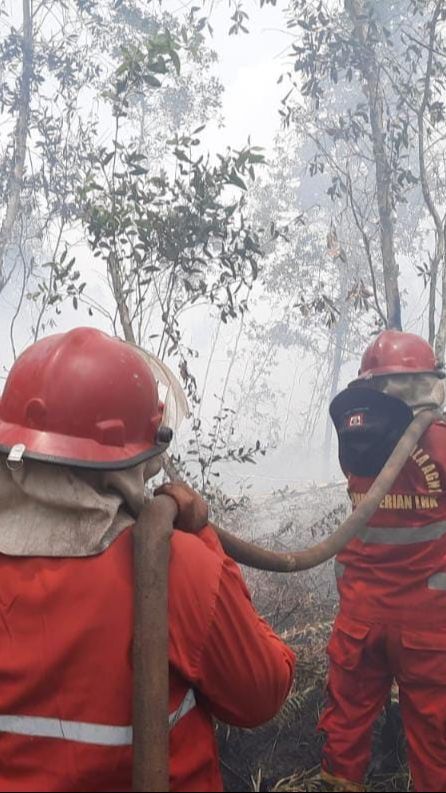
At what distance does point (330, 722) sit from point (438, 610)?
2.32 feet

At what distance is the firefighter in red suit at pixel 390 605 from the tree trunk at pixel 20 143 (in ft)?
24.3

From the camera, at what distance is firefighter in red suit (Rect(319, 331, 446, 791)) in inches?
105

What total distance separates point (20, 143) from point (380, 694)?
965cm

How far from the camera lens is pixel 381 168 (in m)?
5.60

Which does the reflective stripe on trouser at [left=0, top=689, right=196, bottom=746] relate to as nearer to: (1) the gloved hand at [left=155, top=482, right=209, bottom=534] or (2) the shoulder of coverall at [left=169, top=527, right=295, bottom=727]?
(2) the shoulder of coverall at [left=169, top=527, right=295, bottom=727]

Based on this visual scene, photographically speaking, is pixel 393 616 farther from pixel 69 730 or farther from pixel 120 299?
pixel 120 299

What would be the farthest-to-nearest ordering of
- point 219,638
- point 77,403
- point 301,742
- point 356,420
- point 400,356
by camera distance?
point 301,742
point 400,356
point 356,420
point 77,403
point 219,638

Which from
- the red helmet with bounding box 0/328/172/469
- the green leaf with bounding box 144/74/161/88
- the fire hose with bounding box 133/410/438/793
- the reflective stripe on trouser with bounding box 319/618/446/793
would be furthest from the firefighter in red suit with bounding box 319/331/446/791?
the green leaf with bounding box 144/74/161/88

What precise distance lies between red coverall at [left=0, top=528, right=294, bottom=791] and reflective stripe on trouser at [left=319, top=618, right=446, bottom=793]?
1.52 metres

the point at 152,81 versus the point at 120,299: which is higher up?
the point at 152,81

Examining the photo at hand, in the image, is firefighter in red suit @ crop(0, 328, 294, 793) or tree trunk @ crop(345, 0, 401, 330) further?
tree trunk @ crop(345, 0, 401, 330)

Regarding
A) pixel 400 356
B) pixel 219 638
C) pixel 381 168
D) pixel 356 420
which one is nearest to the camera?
pixel 219 638

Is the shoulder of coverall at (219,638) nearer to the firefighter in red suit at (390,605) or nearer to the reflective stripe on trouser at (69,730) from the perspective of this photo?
the reflective stripe on trouser at (69,730)

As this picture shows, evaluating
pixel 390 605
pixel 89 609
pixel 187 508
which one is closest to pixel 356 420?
pixel 390 605
